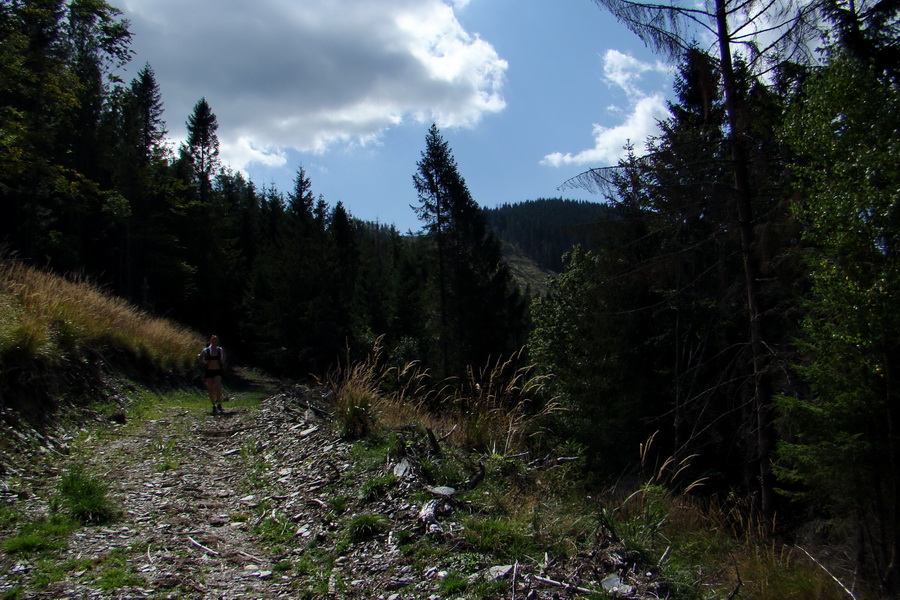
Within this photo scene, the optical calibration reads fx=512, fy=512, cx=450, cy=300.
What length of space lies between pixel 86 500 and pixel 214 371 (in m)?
7.04

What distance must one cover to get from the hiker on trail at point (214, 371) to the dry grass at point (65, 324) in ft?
6.18

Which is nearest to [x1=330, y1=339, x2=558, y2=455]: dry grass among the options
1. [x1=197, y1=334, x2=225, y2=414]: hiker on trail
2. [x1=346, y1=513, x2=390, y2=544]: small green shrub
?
[x1=346, y1=513, x2=390, y2=544]: small green shrub

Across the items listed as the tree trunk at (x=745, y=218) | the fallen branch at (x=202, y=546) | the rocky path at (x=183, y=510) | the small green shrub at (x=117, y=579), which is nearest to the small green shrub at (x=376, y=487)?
the rocky path at (x=183, y=510)

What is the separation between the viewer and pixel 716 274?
581 inches

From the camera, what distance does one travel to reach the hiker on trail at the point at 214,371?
10.7m

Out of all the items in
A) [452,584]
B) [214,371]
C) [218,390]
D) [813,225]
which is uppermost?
[813,225]

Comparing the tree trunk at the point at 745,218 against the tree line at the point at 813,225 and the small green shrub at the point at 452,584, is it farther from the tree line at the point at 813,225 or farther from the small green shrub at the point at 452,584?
the small green shrub at the point at 452,584

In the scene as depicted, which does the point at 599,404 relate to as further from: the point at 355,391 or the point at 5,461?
the point at 5,461

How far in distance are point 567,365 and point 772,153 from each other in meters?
14.2

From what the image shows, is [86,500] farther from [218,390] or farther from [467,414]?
[218,390]

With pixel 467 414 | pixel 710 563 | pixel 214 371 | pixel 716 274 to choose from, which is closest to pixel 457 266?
pixel 716 274

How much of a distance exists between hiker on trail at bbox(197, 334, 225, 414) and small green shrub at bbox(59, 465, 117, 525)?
589 centimetres

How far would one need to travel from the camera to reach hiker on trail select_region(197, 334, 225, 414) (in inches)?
421

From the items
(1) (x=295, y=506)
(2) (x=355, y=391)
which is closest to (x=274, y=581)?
(1) (x=295, y=506)
